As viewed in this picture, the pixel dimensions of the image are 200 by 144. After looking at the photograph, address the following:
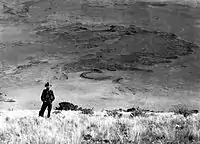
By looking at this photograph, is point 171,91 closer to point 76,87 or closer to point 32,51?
point 76,87

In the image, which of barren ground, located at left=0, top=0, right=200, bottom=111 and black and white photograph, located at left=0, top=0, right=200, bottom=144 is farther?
barren ground, located at left=0, top=0, right=200, bottom=111

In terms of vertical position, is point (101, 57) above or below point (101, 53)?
below

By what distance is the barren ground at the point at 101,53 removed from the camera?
4607 centimetres

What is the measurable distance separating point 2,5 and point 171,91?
5561 centimetres

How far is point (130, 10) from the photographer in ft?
290

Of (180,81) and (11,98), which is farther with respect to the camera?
Result: (180,81)

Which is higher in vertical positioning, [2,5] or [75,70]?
[2,5]

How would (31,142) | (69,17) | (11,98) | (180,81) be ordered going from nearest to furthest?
(31,142) < (11,98) < (180,81) < (69,17)

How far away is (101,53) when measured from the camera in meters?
65.9

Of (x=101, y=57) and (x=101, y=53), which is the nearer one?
(x=101, y=57)

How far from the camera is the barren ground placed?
46.1m

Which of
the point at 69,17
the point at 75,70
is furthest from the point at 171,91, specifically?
the point at 69,17

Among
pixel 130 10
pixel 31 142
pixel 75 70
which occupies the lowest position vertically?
pixel 31 142

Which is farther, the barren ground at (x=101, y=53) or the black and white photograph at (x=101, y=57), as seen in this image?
the barren ground at (x=101, y=53)
